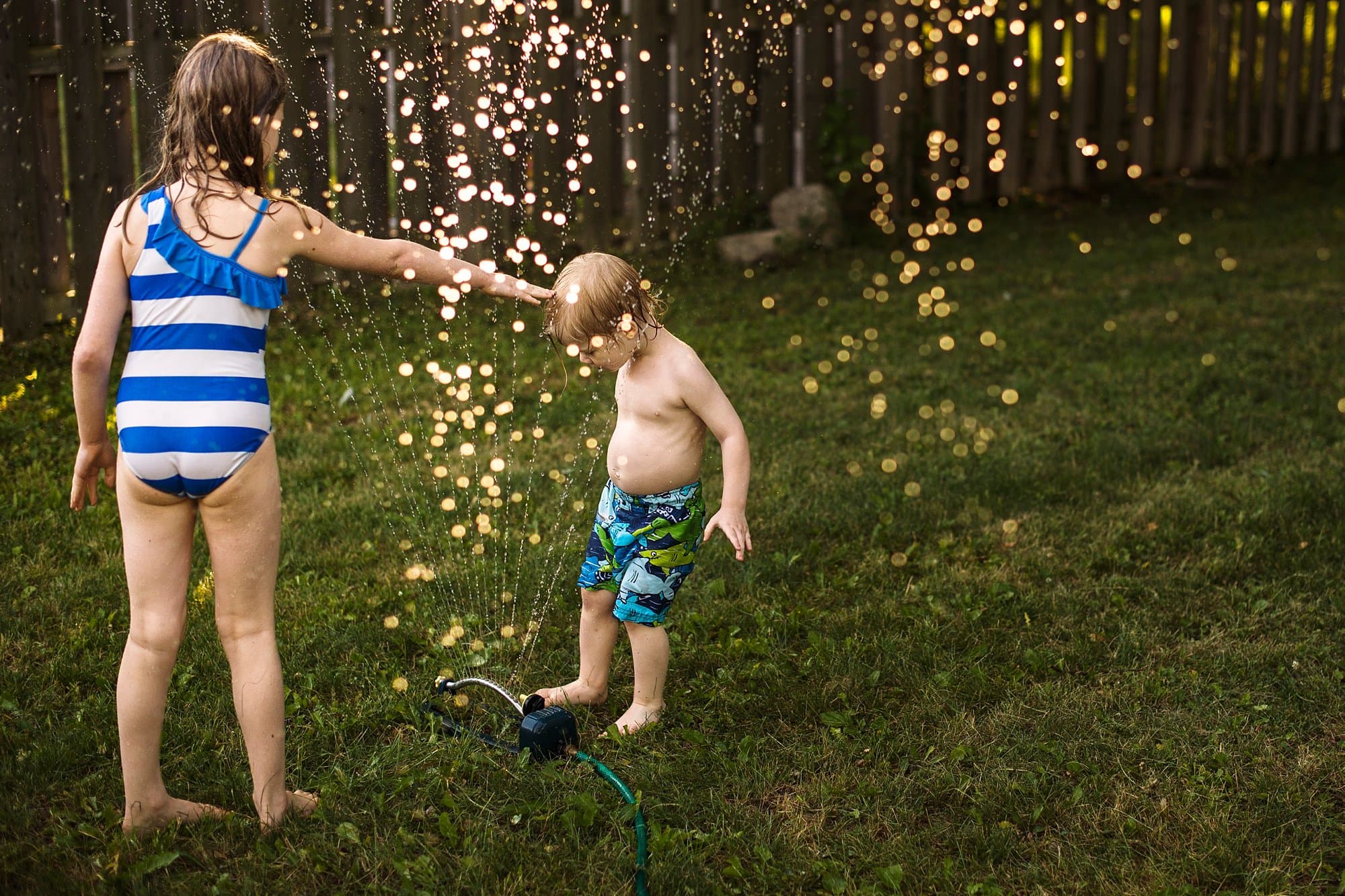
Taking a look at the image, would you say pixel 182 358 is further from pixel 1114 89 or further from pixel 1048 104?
pixel 1114 89

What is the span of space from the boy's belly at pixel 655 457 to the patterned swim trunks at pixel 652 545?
3 cm

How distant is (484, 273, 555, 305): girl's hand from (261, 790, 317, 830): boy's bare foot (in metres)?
1.10

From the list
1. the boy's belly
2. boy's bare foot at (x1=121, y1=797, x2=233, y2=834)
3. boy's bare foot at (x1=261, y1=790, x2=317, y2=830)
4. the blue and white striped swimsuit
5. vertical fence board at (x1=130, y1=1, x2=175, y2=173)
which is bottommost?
boy's bare foot at (x1=261, y1=790, x2=317, y2=830)

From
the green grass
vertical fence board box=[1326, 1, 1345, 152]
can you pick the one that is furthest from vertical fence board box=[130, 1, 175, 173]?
vertical fence board box=[1326, 1, 1345, 152]

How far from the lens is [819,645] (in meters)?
3.21

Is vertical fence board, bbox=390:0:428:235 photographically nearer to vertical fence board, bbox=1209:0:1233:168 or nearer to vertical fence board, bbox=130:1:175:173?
vertical fence board, bbox=130:1:175:173

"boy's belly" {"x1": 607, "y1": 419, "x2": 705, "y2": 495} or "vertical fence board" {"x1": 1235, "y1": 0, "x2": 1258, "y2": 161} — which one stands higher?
"vertical fence board" {"x1": 1235, "y1": 0, "x2": 1258, "y2": 161}

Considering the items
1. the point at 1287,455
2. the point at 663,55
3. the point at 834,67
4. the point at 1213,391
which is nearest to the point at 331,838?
the point at 1287,455

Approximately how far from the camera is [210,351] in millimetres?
2150

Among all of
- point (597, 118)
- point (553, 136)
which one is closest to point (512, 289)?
point (553, 136)

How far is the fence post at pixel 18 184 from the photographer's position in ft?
16.5

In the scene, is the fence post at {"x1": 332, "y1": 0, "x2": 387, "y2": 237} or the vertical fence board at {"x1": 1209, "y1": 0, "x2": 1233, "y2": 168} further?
the vertical fence board at {"x1": 1209, "y1": 0, "x2": 1233, "y2": 168}

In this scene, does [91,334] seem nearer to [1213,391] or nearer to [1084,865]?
[1084,865]

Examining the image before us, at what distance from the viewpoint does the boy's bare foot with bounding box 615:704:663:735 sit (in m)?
2.86
